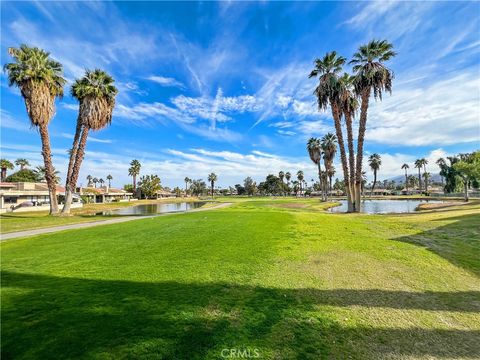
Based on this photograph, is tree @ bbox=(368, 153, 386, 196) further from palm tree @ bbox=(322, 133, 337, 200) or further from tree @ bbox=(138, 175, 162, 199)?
tree @ bbox=(138, 175, 162, 199)

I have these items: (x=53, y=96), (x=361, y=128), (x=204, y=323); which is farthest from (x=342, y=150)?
(x=53, y=96)

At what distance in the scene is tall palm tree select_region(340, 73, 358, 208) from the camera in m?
27.9

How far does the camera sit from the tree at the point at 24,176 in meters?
76.1

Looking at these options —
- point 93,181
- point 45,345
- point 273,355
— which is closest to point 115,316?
point 45,345

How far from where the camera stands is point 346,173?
28016 mm

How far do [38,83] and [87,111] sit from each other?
465cm

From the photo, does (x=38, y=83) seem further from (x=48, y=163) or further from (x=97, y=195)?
(x=97, y=195)

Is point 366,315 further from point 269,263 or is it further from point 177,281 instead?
point 177,281

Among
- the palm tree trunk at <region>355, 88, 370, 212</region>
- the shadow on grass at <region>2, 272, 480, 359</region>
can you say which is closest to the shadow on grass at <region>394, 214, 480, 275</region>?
the shadow on grass at <region>2, 272, 480, 359</region>

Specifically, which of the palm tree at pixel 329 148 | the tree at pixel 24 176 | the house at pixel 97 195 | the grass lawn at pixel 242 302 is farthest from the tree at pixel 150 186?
the grass lawn at pixel 242 302

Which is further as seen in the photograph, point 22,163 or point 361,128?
point 22,163

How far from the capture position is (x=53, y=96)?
26672mm

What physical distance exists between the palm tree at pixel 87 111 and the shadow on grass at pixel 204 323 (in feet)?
86.3

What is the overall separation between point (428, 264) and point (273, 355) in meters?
6.63
